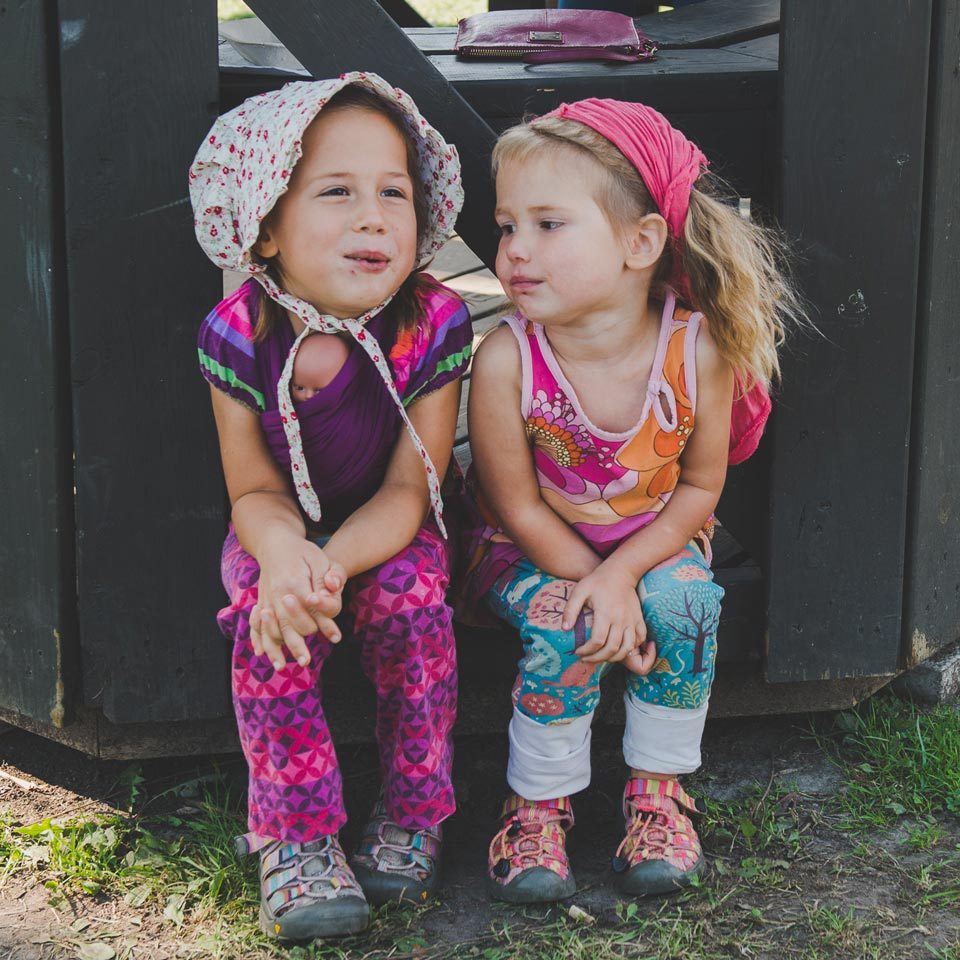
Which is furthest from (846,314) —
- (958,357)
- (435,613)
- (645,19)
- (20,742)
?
(20,742)

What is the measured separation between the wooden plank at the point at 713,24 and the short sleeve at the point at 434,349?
1028 millimetres

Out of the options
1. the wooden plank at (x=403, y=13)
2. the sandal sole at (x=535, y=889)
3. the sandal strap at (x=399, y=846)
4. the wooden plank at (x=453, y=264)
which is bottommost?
the sandal sole at (x=535, y=889)

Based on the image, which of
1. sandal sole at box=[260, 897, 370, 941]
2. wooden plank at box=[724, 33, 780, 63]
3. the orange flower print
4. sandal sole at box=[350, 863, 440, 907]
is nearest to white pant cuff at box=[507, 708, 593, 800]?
sandal sole at box=[350, 863, 440, 907]

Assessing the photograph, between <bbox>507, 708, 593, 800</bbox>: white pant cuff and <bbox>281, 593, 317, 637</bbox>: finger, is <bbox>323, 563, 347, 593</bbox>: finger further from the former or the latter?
<bbox>507, 708, 593, 800</bbox>: white pant cuff

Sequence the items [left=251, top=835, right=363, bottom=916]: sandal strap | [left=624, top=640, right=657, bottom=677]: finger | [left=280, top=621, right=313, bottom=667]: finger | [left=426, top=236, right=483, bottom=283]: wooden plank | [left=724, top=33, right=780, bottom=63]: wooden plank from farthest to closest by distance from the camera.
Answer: [left=426, top=236, right=483, bottom=283]: wooden plank, [left=724, top=33, right=780, bottom=63]: wooden plank, [left=624, top=640, right=657, bottom=677]: finger, [left=251, top=835, right=363, bottom=916]: sandal strap, [left=280, top=621, right=313, bottom=667]: finger

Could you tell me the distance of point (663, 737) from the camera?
2350 millimetres

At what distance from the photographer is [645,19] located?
370 cm

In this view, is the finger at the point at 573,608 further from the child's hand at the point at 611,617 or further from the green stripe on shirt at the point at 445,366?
the green stripe on shirt at the point at 445,366

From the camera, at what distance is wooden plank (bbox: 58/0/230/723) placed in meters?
2.20

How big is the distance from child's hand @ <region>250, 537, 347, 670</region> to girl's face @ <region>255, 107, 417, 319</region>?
45 cm

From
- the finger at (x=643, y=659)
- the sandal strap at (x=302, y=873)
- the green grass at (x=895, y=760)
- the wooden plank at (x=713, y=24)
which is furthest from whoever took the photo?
the wooden plank at (x=713, y=24)

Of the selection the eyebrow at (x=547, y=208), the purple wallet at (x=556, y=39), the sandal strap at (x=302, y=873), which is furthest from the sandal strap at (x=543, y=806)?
the purple wallet at (x=556, y=39)

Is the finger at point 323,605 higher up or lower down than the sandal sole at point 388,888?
higher up

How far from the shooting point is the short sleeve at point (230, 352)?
7.27 feet
